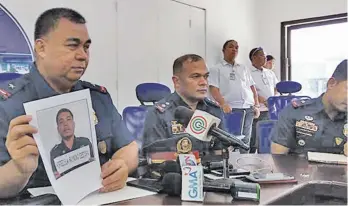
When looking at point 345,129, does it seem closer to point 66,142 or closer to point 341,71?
point 341,71

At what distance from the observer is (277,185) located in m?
0.85

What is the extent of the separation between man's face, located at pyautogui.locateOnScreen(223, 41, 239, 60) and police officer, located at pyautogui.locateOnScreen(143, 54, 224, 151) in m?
0.39

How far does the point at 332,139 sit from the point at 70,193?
0.93m

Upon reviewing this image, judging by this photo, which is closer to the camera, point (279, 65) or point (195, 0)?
point (279, 65)

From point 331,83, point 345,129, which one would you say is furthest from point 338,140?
point 331,83

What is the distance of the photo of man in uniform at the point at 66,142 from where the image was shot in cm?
69

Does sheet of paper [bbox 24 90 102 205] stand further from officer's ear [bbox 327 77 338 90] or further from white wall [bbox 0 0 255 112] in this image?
white wall [bbox 0 0 255 112]

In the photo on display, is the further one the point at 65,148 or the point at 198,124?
the point at 198,124

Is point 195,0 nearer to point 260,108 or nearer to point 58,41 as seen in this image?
point 260,108

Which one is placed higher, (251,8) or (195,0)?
(195,0)

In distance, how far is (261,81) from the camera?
1601 millimetres

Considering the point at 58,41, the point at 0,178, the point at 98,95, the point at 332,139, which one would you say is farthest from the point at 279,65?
the point at 0,178

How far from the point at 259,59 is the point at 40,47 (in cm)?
113

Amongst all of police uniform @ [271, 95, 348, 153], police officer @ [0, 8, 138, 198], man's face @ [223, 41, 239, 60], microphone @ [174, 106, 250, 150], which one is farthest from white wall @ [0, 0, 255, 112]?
police officer @ [0, 8, 138, 198]
